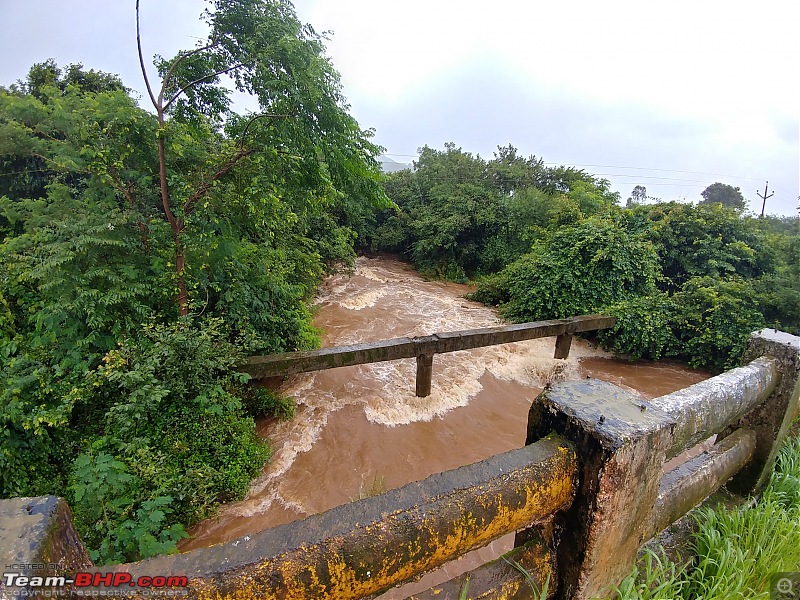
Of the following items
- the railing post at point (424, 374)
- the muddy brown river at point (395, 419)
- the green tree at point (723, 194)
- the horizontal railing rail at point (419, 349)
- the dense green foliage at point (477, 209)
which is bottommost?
the muddy brown river at point (395, 419)

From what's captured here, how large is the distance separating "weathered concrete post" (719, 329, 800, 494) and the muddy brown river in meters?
2.02

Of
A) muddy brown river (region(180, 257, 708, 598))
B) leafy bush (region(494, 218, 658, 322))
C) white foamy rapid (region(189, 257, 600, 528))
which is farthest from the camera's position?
leafy bush (region(494, 218, 658, 322))

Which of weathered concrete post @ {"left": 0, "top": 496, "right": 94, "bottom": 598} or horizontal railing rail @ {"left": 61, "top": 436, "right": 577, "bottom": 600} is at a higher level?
weathered concrete post @ {"left": 0, "top": 496, "right": 94, "bottom": 598}

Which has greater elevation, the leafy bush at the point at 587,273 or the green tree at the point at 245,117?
the green tree at the point at 245,117

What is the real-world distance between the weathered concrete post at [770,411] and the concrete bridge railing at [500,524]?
36.8 inches

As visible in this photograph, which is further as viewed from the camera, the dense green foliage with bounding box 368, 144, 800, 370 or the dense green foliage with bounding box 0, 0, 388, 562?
the dense green foliage with bounding box 368, 144, 800, 370

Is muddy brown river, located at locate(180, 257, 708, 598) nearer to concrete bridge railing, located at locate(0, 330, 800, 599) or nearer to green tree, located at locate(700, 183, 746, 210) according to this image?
concrete bridge railing, located at locate(0, 330, 800, 599)

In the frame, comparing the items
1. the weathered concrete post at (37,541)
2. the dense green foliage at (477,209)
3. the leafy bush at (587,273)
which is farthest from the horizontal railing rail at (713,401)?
the dense green foliage at (477,209)

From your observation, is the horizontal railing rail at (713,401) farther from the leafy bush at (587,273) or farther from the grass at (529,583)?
the leafy bush at (587,273)

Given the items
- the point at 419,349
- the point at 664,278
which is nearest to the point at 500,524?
the point at 419,349

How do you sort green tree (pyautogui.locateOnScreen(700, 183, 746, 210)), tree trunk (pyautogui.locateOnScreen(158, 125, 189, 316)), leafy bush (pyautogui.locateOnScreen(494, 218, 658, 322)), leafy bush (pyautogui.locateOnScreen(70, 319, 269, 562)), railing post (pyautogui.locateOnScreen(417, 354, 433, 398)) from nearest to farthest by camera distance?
leafy bush (pyautogui.locateOnScreen(70, 319, 269, 562)), tree trunk (pyautogui.locateOnScreen(158, 125, 189, 316)), railing post (pyautogui.locateOnScreen(417, 354, 433, 398)), leafy bush (pyautogui.locateOnScreen(494, 218, 658, 322)), green tree (pyautogui.locateOnScreen(700, 183, 746, 210))

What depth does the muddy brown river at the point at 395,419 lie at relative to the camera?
12.9 feet

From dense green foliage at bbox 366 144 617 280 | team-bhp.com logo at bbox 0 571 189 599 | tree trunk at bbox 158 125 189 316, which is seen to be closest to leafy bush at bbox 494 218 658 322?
dense green foliage at bbox 366 144 617 280

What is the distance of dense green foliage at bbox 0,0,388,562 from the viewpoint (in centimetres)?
347
